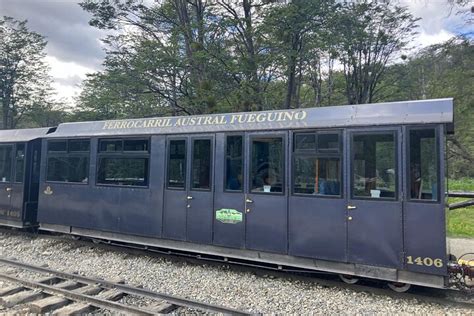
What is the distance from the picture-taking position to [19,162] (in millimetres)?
10875

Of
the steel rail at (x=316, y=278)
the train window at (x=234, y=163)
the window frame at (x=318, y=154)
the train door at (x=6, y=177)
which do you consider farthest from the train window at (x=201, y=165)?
the train door at (x=6, y=177)

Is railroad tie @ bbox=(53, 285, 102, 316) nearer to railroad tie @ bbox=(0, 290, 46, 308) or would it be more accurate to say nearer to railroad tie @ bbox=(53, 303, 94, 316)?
railroad tie @ bbox=(53, 303, 94, 316)

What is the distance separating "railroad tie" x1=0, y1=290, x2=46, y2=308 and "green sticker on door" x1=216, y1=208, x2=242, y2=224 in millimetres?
3326

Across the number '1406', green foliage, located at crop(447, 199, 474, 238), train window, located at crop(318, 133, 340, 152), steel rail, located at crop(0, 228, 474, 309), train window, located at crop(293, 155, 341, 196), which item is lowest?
steel rail, located at crop(0, 228, 474, 309)

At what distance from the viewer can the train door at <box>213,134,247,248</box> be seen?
23.2 feet

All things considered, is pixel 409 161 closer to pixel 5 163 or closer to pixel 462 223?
pixel 462 223

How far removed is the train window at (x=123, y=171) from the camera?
8.41 metres

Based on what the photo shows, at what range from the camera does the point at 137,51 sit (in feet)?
59.1

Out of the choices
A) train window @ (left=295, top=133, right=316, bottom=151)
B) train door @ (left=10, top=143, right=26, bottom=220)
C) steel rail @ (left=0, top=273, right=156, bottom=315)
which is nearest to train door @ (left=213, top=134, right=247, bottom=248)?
train window @ (left=295, top=133, right=316, bottom=151)

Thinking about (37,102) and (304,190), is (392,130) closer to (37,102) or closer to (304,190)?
(304,190)

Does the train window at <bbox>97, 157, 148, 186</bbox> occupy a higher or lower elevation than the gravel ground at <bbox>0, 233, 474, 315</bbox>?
higher

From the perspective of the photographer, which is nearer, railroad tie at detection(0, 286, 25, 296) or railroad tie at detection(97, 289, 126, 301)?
railroad tie at detection(97, 289, 126, 301)

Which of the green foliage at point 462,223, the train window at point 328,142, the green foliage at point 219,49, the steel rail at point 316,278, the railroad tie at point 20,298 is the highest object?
the green foliage at point 219,49

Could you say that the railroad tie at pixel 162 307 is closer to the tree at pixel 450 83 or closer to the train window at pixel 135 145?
the train window at pixel 135 145
